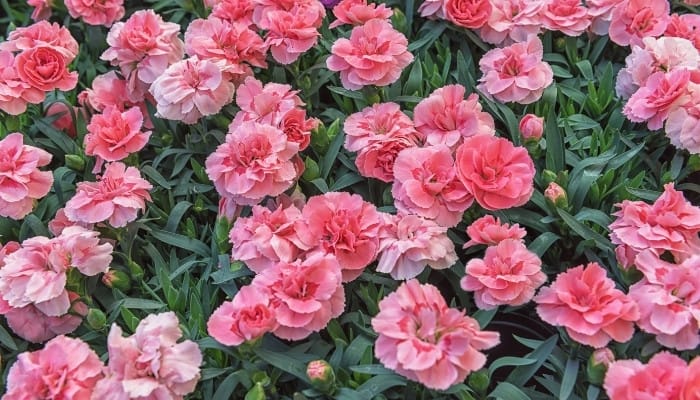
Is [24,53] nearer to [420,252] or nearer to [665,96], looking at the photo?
[420,252]

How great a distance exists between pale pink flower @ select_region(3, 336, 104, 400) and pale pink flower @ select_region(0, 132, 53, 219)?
443 mm

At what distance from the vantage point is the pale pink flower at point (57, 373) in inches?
58.4

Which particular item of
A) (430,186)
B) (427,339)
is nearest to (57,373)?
(427,339)

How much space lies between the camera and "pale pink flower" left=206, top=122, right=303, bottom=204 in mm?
1762

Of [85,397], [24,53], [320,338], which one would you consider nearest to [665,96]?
[320,338]

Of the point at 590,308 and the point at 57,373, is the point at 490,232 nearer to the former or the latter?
the point at 590,308

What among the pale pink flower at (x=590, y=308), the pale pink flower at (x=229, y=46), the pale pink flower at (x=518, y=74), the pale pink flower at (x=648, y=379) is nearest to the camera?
the pale pink flower at (x=648, y=379)

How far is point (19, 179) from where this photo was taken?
1845mm

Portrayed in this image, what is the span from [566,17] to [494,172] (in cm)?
66

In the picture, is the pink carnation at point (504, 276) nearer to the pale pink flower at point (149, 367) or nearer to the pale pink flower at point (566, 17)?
the pale pink flower at point (149, 367)

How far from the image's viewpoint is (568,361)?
1585mm

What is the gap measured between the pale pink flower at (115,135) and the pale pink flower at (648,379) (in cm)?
119

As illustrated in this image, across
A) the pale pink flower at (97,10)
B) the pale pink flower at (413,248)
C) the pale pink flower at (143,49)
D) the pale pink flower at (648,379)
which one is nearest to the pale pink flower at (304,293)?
the pale pink flower at (413,248)

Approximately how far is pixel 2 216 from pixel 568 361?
4.32ft
